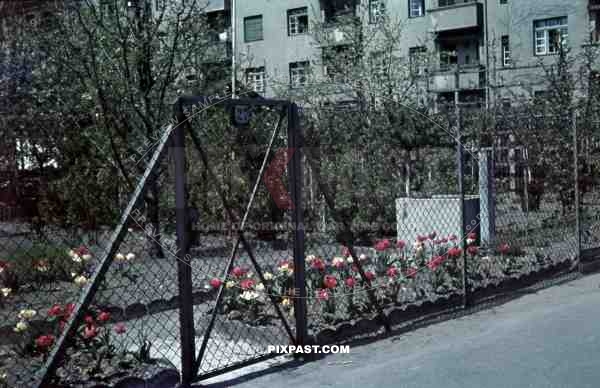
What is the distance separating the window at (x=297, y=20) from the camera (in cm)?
3988

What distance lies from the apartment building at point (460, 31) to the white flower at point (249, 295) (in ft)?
81.7

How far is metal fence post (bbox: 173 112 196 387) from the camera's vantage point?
4.77 metres

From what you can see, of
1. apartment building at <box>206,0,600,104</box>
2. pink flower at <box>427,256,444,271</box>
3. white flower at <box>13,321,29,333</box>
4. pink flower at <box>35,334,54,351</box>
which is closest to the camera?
pink flower at <box>35,334,54,351</box>

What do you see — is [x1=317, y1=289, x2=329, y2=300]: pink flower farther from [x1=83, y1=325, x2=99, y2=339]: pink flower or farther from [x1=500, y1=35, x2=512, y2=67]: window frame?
[x1=500, y1=35, x2=512, y2=67]: window frame

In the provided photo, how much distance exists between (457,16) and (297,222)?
3377 centimetres

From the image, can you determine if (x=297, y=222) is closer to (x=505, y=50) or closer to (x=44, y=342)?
(x=44, y=342)

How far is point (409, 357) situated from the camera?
18.3 ft

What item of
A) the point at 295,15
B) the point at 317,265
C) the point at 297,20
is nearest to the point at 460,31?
the point at 297,20

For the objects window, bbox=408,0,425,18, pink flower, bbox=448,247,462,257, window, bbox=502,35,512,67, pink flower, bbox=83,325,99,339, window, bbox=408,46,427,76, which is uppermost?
window, bbox=408,0,425,18

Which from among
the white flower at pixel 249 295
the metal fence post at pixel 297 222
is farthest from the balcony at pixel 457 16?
the metal fence post at pixel 297 222

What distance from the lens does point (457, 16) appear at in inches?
1459

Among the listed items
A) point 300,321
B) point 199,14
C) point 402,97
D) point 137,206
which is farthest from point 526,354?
point 402,97

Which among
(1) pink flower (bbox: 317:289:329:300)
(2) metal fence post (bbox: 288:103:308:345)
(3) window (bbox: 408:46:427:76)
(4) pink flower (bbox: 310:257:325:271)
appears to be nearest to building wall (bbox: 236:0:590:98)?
(3) window (bbox: 408:46:427:76)

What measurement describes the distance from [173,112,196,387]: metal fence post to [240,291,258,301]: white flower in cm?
125
